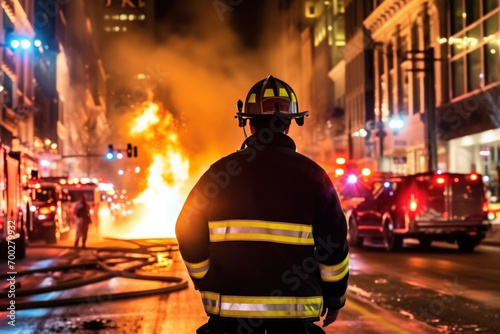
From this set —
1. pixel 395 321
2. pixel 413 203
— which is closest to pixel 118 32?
pixel 413 203

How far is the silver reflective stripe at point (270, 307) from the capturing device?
10.0 ft

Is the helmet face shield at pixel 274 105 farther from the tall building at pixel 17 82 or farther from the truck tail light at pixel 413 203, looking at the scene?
the tall building at pixel 17 82

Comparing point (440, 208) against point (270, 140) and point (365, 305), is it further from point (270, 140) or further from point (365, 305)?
point (270, 140)

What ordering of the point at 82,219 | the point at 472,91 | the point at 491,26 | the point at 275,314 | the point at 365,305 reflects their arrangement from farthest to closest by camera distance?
the point at 472,91
the point at 491,26
the point at 82,219
the point at 365,305
the point at 275,314

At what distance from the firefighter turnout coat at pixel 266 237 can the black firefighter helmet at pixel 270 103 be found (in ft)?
0.54

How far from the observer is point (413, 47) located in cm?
4341

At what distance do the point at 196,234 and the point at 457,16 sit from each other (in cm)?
3596

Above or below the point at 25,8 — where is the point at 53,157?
below

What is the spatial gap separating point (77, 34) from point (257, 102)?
97250 millimetres

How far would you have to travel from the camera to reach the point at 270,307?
305 centimetres

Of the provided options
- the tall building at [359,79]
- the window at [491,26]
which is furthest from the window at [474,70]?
the tall building at [359,79]

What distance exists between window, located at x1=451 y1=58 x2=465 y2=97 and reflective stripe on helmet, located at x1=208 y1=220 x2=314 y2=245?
34729 mm

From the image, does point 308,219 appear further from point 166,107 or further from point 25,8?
point 166,107

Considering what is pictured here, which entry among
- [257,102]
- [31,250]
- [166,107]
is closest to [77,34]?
[166,107]
